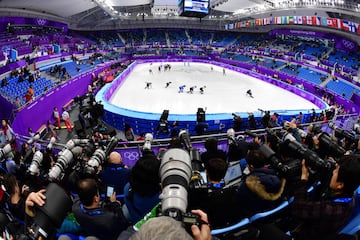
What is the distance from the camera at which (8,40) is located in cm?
2500

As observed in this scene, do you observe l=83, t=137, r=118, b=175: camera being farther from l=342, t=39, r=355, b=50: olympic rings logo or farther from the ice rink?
l=342, t=39, r=355, b=50: olympic rings logo

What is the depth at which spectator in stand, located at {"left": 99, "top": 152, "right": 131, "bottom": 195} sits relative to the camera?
11.3 feet

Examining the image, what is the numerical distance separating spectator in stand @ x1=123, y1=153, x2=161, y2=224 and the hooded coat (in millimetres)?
915

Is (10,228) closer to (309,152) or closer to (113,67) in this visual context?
(309,152)

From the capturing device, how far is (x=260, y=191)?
97.0 inches

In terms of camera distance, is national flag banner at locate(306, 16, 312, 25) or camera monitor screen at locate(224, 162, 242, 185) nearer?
camera monitor screen at locate(224, 162, 242, 185)

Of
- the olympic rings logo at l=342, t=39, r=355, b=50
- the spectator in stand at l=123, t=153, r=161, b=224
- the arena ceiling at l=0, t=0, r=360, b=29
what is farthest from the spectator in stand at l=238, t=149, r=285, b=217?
the olympic rings logo at l=342, t=39, r=355, b=50

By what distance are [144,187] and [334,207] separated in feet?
5.43

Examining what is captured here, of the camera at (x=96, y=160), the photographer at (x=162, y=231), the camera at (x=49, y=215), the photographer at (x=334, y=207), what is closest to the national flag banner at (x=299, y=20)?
the camera at (x=96, y=160)

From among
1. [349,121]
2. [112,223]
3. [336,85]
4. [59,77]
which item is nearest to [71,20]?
[59,77]

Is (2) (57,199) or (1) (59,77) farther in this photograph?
(1) (59,77)

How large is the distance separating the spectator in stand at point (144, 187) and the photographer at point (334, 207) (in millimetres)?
1293

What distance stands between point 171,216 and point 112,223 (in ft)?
3.90

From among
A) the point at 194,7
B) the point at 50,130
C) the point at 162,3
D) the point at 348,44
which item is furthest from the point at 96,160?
the point at 162,3
